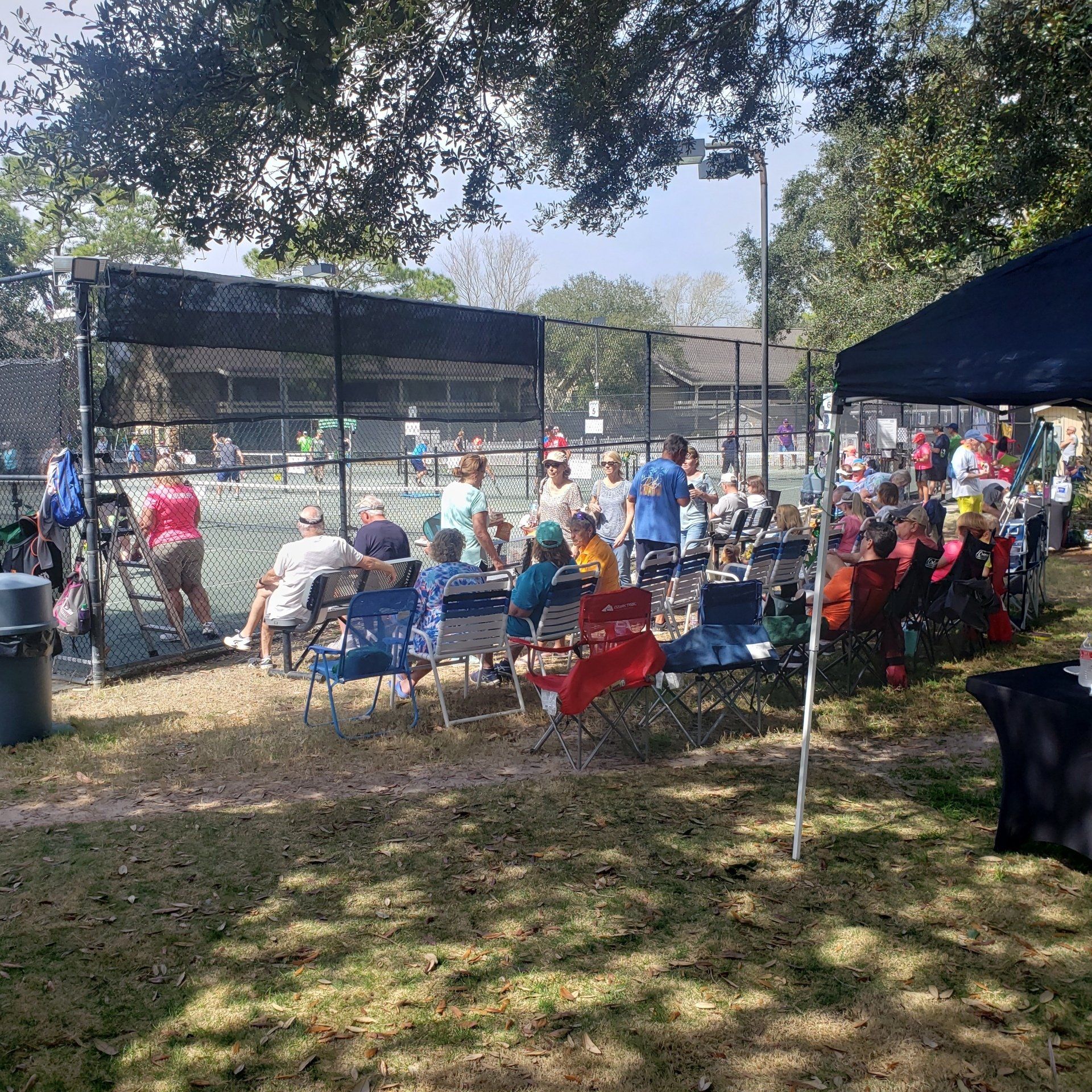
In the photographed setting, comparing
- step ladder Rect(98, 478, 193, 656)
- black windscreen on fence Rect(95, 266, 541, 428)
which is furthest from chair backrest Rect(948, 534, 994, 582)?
step ladder Rect(98, 478, 193, 656)

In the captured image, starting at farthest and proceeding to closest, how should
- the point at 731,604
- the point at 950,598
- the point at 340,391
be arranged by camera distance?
the point at 340,391
the point at 950,598
the point at 731,604

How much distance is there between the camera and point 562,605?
7531 mm

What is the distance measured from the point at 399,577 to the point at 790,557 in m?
3.60

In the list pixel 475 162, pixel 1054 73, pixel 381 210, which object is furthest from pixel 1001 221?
pixel 381 210

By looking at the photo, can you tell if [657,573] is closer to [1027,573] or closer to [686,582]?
[686,582]

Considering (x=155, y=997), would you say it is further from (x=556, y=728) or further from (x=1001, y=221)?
(x=1001, y=221)

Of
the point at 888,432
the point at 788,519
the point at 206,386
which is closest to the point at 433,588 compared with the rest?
the point at 206,386

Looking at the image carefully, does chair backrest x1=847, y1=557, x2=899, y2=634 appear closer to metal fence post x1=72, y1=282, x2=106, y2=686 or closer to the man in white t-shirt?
the man in white t-shirt

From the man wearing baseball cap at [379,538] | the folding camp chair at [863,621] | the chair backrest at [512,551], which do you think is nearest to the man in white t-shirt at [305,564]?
the man wearing baseball cap at [379,538]

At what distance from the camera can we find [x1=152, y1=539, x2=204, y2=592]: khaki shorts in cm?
944

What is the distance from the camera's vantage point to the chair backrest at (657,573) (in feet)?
28.7

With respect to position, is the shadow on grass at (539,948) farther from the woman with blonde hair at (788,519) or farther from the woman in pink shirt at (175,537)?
the woman with blonde hair at (788,519)

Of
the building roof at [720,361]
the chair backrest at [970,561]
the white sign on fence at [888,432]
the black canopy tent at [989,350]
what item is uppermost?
the building roof at [720,361]

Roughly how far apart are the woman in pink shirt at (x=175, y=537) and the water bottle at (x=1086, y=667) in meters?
7.27
